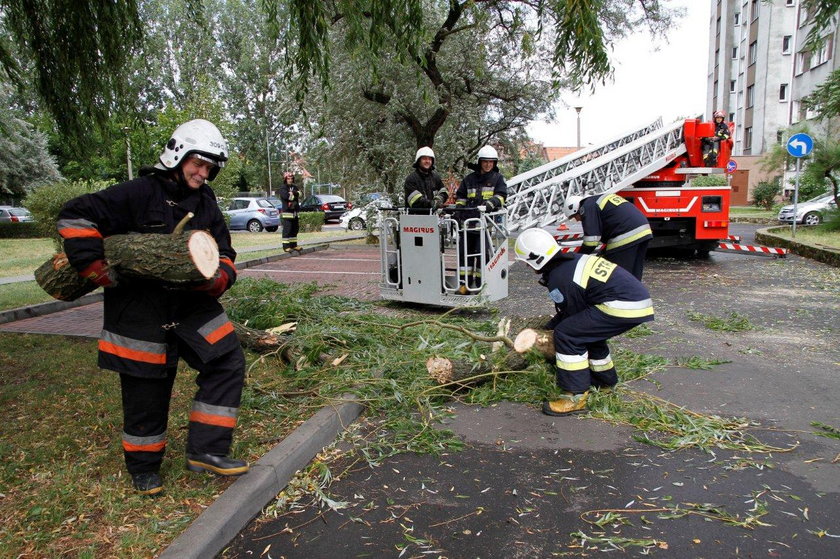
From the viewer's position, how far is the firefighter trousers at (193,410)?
3.06 meters

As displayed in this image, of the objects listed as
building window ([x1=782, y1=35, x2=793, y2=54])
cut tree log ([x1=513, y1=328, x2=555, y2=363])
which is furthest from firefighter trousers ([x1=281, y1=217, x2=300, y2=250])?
building window ([x1=782, y1=35, x2=793, y2=54])

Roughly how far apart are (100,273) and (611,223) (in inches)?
205

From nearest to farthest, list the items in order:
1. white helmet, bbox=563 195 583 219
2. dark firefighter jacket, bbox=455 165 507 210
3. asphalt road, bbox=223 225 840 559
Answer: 1. asphalt road, bbox=223 225 840 559
2. white helmet, bbox=563 195 583 219
3. dark firefighter jacket, bbox=455 165 507 210

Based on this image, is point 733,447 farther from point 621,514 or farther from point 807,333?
point 807,333

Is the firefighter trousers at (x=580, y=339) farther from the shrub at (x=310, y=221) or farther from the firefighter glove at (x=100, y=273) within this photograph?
the shrub at (x=310, y=221)

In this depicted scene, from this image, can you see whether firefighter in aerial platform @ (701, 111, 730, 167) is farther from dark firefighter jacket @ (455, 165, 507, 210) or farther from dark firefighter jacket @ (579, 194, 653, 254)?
dark firefighter jacket @ (579, 194, 653, 254)

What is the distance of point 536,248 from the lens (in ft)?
14.7

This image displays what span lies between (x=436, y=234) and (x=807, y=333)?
428 cm

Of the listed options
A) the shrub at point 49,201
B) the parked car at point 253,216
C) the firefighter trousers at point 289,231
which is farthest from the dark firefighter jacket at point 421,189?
the parked car at point 253,216

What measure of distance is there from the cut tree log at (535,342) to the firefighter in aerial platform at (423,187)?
11.3ft

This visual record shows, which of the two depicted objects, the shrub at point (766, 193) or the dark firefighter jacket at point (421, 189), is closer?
the dark firefighter jacket at point (421, 189)

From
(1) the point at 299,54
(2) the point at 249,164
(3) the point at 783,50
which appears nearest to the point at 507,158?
(1) the point at 299,54

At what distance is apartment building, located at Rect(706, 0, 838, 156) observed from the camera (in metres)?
34.6

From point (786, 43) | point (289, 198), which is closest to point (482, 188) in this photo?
point (289, 198)
